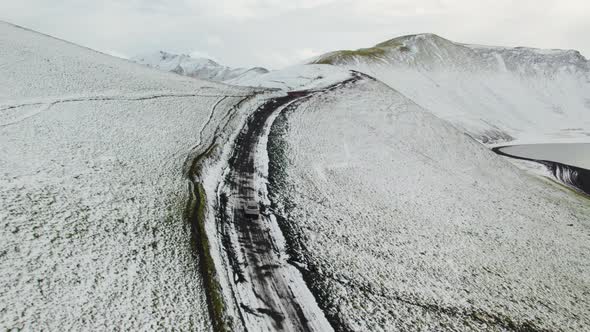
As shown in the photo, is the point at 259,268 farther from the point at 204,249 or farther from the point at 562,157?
the point at 562,157

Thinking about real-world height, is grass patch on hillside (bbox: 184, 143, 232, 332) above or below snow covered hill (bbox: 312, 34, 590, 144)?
below

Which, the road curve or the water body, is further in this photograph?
the water body

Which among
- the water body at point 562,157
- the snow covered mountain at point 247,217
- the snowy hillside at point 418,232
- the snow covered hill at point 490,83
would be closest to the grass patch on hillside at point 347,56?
the snow covered hill at point 490,83

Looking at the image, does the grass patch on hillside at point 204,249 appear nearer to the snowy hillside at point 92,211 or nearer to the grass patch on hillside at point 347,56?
the snowy hillside at point 92,211

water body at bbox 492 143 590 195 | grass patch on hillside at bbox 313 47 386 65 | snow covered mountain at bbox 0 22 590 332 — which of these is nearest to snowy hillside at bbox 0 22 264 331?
snow covered mountain at bbox 0 22 590 332

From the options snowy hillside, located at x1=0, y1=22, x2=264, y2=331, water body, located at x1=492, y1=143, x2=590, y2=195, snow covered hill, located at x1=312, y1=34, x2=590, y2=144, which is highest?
snow covered hill, located at x1=312, y1=34, x2=590, y2=144

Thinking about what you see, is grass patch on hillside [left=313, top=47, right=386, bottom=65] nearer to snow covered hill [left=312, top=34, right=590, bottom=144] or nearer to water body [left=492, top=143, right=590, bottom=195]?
snow covered hill [left=312, top=34, right=590, bottom=144]

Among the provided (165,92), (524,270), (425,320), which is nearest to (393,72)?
(165,92)
